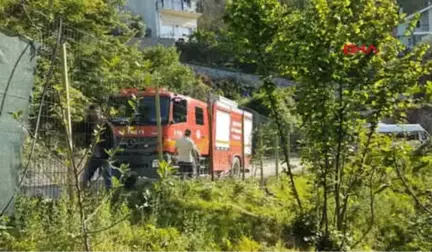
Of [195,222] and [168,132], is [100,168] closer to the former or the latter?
[195,222]

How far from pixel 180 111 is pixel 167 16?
143 ft

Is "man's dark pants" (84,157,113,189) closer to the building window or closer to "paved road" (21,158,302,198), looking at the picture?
"paved road" (21,158,302,198)

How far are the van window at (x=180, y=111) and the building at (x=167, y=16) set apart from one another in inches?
1501

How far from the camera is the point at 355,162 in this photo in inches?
272

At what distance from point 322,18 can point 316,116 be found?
111 centimetres

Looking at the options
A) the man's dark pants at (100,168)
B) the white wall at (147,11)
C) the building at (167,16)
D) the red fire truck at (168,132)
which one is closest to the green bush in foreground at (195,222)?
the man's dark pants at (100,168)

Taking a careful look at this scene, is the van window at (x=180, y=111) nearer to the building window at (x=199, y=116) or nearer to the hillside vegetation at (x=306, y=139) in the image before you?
the building window at (x=199, y=116)

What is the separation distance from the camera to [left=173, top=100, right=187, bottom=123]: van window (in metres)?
14.8

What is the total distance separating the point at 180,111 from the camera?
15.1 meters

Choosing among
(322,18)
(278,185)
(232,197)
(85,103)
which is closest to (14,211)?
(85,103)

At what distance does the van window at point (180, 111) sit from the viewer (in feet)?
48.5

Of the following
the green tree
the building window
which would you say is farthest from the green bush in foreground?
the building window

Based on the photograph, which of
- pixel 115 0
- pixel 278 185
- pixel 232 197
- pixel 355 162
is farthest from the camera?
pixel 115 0

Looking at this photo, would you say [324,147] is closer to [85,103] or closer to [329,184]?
[329,184]
